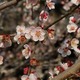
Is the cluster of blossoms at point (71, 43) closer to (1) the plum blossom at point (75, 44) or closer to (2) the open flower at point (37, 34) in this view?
(1) the plum blossom at point (75, 44)

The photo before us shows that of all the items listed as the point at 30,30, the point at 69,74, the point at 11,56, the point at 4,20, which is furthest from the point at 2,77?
the point at 69,74

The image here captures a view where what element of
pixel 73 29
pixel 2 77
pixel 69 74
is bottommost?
pixel 2 77

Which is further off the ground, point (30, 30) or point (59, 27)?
point (30, 30)

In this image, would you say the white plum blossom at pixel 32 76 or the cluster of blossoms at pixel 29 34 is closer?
the white plum blossom at pixel 32 76

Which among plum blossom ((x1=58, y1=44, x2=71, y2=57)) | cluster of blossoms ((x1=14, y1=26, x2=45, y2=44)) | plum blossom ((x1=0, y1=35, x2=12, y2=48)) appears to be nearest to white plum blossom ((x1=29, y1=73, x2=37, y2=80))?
cluster of blossoms ((x1=14, y1=26, x2=45, y2=44))

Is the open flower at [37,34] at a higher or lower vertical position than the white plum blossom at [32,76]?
higher

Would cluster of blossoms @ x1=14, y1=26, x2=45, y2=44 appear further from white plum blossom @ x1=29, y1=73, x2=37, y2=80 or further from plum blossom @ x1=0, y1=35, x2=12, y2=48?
white plum blossom @ x1=29, y1=73, x2=37, y2=80

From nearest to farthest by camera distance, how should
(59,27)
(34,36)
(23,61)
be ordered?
1. (34,36)
2. (23,61)
3. (59,27)

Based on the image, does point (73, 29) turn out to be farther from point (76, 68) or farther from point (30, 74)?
point (76, 68)

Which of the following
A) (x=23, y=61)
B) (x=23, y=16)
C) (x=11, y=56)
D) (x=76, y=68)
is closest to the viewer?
(x=76, y=68)

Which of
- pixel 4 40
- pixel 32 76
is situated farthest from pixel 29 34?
pixel 32 76

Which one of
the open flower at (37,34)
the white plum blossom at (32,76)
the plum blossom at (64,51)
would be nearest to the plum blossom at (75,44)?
the plum blossom at (64,51)
